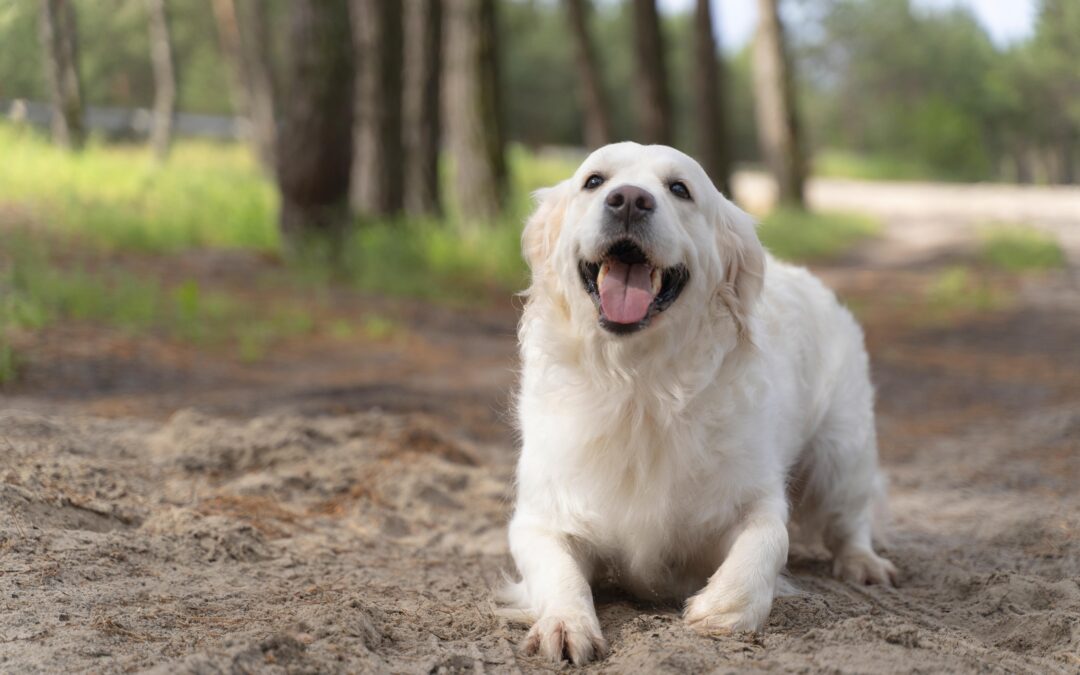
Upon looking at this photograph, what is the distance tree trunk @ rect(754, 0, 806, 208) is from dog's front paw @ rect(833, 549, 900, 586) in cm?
1764

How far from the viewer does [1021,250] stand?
14.2m

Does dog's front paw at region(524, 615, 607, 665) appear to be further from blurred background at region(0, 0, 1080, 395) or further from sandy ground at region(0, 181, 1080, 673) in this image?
blurred background at region(0, 0, 1080, 395)

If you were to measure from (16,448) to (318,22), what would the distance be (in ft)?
24.6

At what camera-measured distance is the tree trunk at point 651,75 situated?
51.2ft

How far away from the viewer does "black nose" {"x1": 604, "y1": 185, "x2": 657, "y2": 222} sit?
3186 millimetres

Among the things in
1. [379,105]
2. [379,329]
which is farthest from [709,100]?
[379,329]

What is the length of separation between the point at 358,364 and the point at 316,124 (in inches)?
158

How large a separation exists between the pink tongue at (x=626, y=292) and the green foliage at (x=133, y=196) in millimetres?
5264

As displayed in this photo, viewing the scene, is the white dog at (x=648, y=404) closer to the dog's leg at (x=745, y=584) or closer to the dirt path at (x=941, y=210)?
the dog's leg at (x=745, y=584)

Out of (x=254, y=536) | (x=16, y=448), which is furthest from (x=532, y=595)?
(x=16, y=448)

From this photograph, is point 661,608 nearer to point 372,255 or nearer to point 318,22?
point 372,255

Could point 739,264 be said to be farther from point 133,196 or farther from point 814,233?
point 814,233

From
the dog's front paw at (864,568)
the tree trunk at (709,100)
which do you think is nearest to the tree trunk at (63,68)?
the dog's front paw at (864,568)

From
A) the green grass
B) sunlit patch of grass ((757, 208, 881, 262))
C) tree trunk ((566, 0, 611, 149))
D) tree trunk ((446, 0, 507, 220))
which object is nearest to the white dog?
tree trunk ((446, 0, 507, 220))
